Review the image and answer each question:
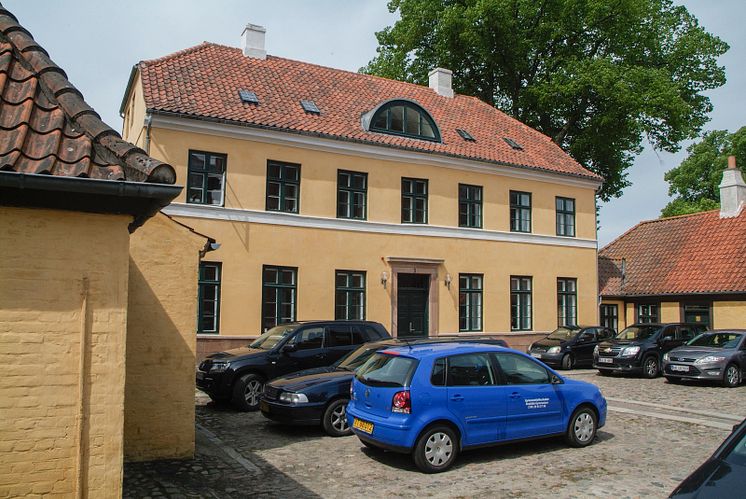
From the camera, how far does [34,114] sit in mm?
5129

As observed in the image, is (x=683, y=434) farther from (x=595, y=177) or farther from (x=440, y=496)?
(x=595, y=177)

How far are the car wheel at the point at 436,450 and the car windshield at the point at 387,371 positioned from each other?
75cm

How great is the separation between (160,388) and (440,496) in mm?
4185

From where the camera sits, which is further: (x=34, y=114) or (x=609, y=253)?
(x=609, y=253)

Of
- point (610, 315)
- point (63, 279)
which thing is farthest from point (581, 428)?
point (610, 315)

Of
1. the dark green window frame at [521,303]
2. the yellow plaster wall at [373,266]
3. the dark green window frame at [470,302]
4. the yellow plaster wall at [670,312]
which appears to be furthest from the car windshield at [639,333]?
the yellow plaster wall at [670,312]

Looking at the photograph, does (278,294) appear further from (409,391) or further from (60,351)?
(60,351)

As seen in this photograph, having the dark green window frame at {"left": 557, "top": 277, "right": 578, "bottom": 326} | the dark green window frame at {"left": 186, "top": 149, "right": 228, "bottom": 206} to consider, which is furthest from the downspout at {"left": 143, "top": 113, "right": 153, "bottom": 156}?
the dark green window frame at {"left": 557, "top": 277, "right": 578, "bottom": 326}

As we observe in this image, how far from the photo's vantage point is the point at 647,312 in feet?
93.4

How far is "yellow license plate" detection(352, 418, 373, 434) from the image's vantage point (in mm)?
8500

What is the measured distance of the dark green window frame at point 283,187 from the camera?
19609mm

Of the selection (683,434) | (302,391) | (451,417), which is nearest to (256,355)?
(302,391)

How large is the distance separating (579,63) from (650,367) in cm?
1825

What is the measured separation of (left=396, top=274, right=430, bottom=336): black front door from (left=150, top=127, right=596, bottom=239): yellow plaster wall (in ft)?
6.88
